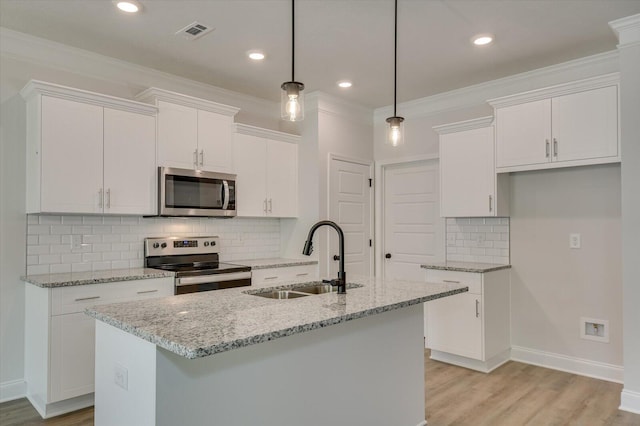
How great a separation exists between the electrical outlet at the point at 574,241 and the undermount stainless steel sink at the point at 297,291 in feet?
7.76

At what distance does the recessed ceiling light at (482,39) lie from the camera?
3205 millimetres

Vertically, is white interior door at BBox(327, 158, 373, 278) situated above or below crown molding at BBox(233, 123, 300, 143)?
below

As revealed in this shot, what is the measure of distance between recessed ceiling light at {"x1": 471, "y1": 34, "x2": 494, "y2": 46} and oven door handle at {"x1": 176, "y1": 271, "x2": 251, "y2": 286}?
268 cm

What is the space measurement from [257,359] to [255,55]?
2.66 meters

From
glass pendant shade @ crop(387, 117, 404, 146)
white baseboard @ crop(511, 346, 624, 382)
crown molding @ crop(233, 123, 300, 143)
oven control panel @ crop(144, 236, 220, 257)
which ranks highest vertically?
crown molding @ crop(233, 123, 300, 143)

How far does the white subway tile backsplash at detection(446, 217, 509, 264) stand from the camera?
4.18m

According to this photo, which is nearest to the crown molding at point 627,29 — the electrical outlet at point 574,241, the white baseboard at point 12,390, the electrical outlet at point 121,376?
the electrical outlet at point 574,241

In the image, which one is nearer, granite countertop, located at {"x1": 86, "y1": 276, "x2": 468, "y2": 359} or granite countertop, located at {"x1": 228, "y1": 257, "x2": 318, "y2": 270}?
granite countertop, located at {"x1": 86, "y1": 276, "x2": 468, "y2": 359}

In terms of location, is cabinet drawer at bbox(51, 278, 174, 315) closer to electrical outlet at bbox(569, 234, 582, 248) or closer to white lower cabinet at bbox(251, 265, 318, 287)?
white lower cabinet at bbox(251, 265, 318, 287)

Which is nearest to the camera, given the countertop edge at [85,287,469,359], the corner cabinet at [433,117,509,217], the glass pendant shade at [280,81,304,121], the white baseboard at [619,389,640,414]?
the countertop edge at [85,287,469,359]

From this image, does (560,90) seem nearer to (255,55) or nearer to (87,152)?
(255,55)

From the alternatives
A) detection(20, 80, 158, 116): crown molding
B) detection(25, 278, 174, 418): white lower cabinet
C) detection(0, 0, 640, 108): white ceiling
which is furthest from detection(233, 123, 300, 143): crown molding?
detection(25, 278, 174, 418): white lower cabinet

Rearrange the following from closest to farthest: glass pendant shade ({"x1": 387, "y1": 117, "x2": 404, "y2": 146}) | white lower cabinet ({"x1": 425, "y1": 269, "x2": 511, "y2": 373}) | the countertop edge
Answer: the countertop edge < glass pendant shade ({"x1": 387, "y1": 117, "x2": 404, "y2": 146}) < white lower cabinet ({"x1": 425, "y1": 269, "x2": 511, "y2": 373})

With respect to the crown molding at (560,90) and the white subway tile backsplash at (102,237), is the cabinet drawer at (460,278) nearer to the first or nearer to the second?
the white subway tile backsplash at (102,237)
